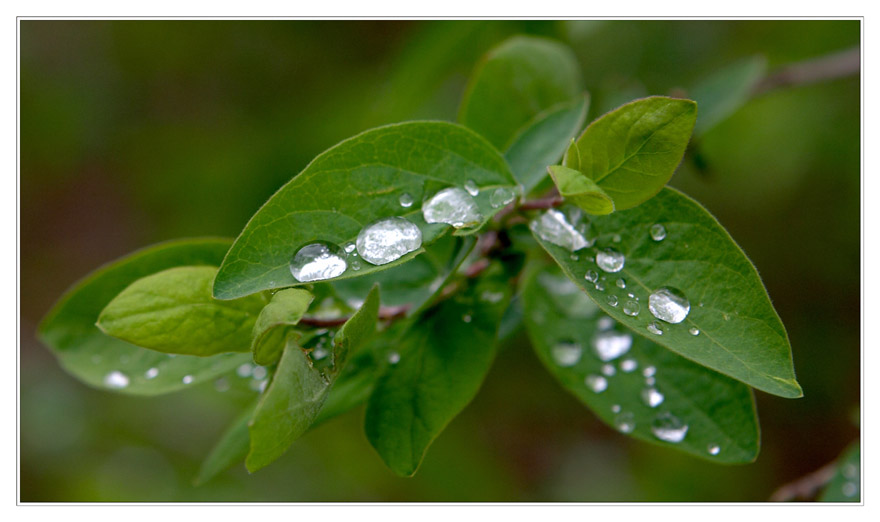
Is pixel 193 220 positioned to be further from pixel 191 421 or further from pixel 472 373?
pixel 472 373

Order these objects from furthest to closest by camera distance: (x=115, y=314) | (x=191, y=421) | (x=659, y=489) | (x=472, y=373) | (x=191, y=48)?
(x=191, y=48), (x=191, y=421), (x=659, y=489), (x=472, y=373), (x=115, y=314)

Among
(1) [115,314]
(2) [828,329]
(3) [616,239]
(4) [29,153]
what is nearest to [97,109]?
(4) [29,153]

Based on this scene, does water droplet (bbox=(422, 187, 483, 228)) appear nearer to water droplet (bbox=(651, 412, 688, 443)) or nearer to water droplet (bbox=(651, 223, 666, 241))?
water droplet (bbox=(651, 223, 666, 241))

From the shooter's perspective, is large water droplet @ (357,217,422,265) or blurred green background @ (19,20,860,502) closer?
large water droplet @ (357,217,422,265)

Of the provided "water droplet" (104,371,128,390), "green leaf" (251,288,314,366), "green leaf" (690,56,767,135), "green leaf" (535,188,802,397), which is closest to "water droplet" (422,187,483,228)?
"green leaf" (535,188,802,397)

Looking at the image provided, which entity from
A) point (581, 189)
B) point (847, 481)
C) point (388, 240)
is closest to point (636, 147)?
point (581, 189)

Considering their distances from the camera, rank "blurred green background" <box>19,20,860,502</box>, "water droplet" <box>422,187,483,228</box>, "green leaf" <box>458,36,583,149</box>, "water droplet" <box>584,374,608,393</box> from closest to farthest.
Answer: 1. "water droplet" <box>422,187,483,228</box>
2. "water droplet" <box>584,374,608,393</box>
3. "green leaf" <box>458,36,583,149</box>
4. "blurred green background" <box>19,20,860,502</box>
